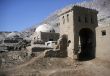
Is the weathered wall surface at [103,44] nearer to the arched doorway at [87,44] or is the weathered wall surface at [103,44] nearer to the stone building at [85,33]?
the stone building at [85,33]

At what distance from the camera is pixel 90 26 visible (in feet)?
97.9

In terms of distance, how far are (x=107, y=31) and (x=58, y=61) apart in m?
6.41

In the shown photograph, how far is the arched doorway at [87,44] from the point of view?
29737 millimetres

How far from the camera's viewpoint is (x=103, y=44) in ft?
89.6

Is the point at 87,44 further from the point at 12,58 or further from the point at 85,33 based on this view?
the point at 12,58

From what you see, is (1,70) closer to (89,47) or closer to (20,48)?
(20,48)

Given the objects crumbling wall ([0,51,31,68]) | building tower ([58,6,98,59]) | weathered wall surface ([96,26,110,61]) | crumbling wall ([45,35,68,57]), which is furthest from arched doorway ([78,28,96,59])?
crumbling wall ([0,51,31,68])

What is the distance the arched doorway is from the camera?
29.7 meters

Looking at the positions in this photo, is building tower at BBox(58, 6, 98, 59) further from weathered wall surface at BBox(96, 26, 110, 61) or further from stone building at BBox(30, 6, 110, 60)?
weathered wall surface at BBox(96, 26, 110, 61)

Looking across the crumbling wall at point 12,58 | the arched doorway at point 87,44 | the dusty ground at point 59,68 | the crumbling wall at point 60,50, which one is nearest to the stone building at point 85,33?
the arched doorway at point 87,44

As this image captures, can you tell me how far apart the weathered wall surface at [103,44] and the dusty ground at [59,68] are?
0.74 meters

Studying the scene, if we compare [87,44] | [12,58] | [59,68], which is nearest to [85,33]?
[87,44]

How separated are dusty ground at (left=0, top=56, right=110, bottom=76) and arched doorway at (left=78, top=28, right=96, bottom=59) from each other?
8.07 feet

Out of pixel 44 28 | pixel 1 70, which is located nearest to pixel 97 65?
pixel 1 70
